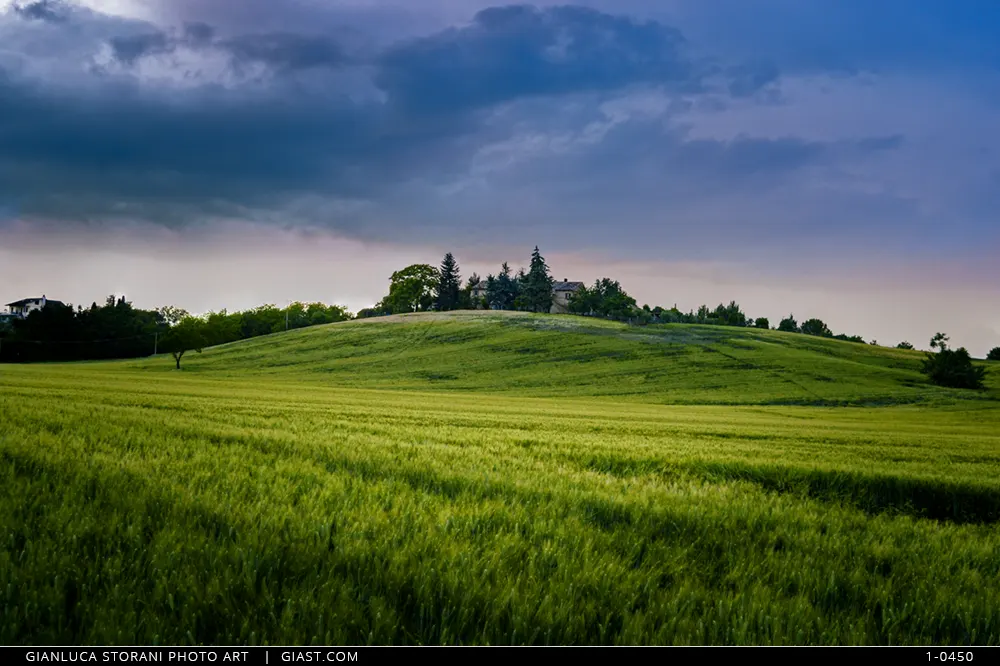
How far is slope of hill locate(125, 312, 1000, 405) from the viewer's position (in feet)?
226

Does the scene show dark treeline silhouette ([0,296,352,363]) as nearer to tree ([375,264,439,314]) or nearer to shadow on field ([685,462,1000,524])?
tree ([375,264,439,314])

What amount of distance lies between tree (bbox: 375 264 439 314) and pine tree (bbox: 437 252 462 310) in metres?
2.27

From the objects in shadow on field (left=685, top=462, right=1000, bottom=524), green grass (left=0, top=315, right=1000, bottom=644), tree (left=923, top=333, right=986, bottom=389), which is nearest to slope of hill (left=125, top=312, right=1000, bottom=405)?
tree (left=923, top=333, right=986, bottom=389)

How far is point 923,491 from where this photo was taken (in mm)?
9047

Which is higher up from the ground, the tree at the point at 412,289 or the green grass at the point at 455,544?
the tree at the point at 412,289

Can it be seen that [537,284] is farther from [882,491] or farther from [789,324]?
[882,491]

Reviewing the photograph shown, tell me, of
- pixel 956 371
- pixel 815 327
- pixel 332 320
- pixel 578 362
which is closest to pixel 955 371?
pixel 956 371

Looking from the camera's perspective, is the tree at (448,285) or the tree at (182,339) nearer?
the tree at (182,339)

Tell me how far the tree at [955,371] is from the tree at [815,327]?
344 feet

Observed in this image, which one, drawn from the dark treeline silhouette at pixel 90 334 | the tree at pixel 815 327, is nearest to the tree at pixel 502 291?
the dark treeline silhouette at pixel 90 334

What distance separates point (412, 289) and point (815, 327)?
135308 millimetres

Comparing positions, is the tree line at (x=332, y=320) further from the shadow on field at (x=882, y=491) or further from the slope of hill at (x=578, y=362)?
the shadow on field at (x=882, y=491)

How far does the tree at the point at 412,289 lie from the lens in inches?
6432

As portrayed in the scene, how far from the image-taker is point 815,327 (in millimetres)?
182125
